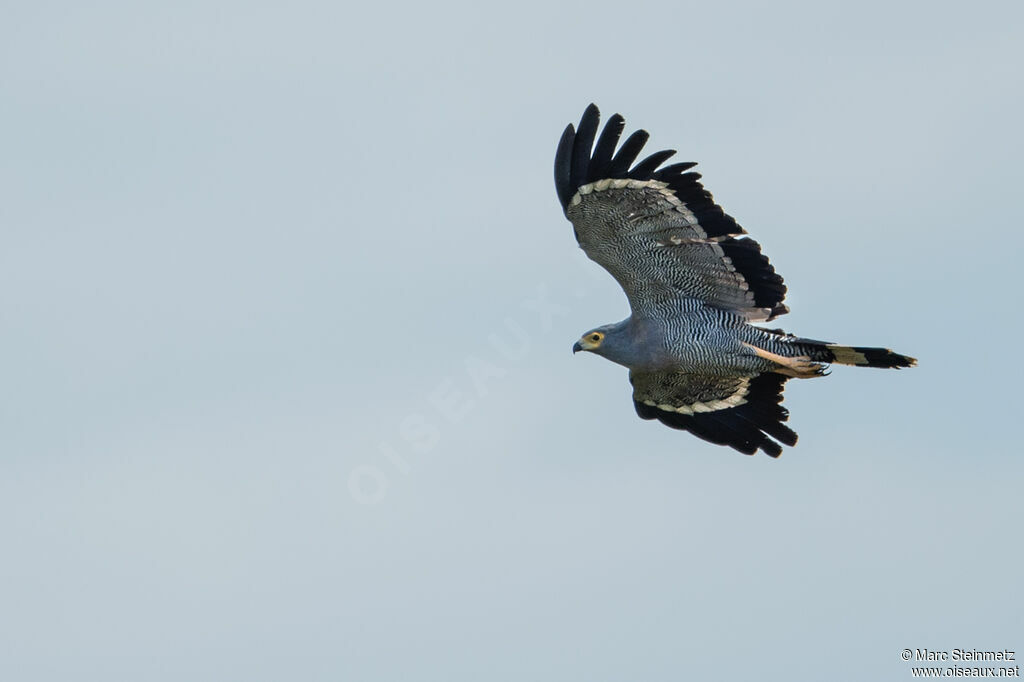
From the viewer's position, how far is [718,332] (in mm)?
23016

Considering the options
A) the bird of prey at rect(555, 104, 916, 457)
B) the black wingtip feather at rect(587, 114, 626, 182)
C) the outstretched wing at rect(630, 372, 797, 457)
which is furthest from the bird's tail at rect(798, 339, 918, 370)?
the black wingtip feather at rect(587, 114, 626, 182)

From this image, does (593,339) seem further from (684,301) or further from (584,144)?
(584,144)

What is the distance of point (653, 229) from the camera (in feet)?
72.6

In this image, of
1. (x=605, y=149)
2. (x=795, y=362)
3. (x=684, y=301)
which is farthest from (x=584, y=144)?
(x=795, y=362)

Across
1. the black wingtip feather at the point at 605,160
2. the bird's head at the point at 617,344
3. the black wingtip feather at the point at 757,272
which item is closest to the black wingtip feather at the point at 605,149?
the black wingtip feather at the point at 605,160

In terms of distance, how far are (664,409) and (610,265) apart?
105 inches

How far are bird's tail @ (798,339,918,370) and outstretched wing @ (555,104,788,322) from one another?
734mm

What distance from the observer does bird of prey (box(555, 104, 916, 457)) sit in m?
21.7

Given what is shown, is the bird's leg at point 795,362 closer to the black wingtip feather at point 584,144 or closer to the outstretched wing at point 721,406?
the outstretched wing at point 721,406

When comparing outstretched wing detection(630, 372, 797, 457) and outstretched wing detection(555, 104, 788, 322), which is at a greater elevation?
outstretched wing detection(555, 104, 788, 322)

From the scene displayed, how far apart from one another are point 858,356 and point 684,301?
231 centimetres

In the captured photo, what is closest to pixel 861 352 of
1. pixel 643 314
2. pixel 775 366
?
pixel 775 366

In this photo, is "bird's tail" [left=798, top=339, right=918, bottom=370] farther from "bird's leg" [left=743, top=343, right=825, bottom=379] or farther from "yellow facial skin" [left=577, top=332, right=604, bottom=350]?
"yellow facial skin" [left=577, top=332, right=604, bottom=350]

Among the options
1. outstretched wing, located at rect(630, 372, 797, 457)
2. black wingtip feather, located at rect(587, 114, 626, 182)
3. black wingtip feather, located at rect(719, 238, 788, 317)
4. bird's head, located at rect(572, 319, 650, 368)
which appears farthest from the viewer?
outstretched wing, located at rect(630, 372, 797, 457)
